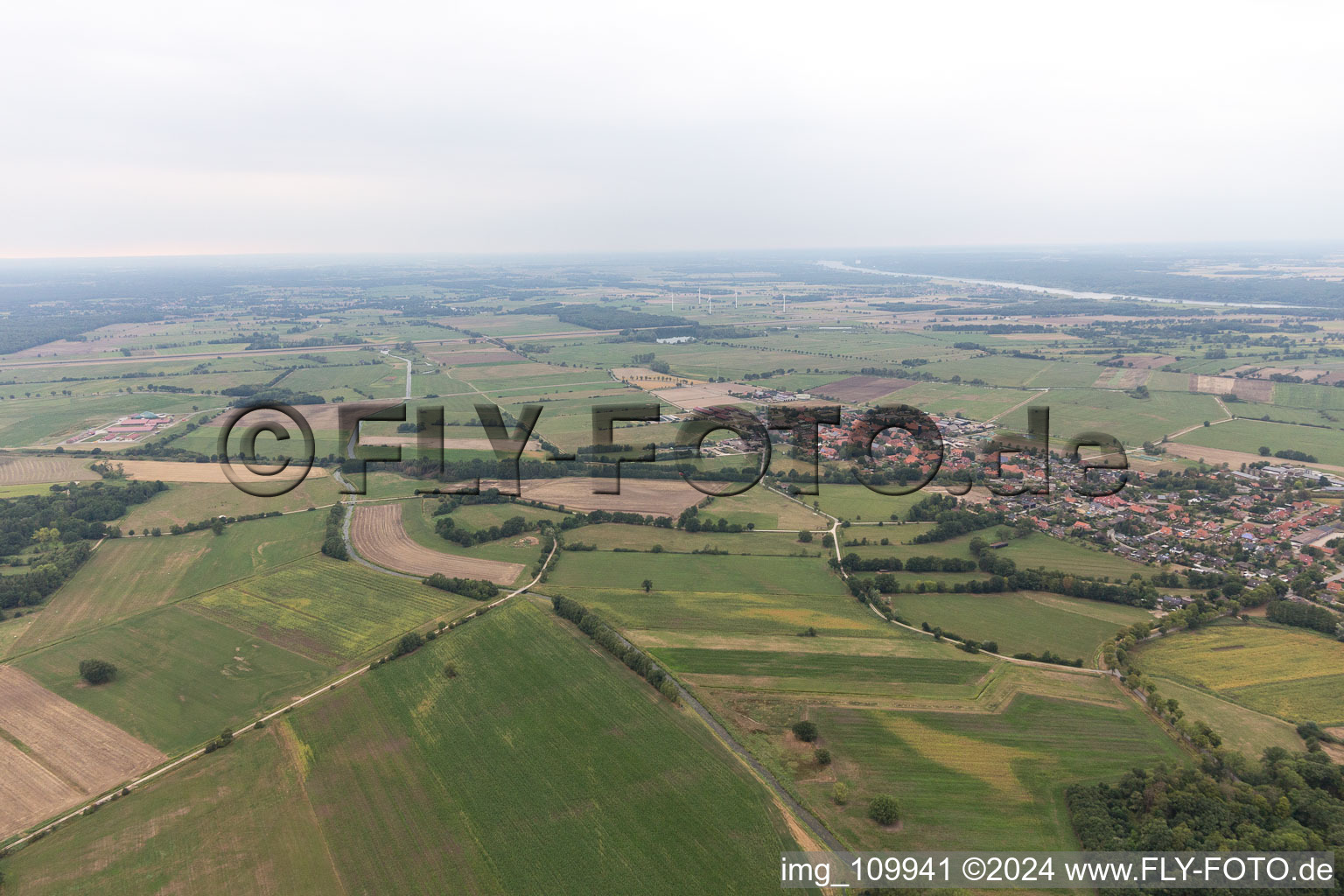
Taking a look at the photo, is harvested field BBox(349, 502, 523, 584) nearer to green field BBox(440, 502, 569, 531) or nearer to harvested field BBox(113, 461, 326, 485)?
green field BBox(440, 502, 569, 531)

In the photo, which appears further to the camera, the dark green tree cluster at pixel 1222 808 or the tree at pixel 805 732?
the tree at pixel 805 732

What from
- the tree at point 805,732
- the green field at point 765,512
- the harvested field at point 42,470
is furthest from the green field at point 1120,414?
the harvested field at point 42,470

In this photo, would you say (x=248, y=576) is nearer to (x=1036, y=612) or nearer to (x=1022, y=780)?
(x=1022, y=780)

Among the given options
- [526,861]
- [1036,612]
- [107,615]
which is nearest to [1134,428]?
[1036,612]

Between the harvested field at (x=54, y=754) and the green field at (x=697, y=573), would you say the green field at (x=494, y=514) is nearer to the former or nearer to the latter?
the green field at (x=697, y=573)

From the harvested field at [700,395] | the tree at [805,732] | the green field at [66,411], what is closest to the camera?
the tree at [805,732]

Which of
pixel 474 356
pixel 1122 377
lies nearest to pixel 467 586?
pixel 474 356
